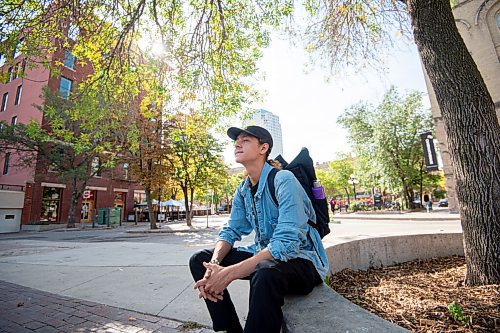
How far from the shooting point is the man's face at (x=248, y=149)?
221 cm

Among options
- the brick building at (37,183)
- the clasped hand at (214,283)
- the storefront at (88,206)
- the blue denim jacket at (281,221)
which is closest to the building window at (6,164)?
the brick building at (37,183)

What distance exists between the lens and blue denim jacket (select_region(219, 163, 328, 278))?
1644 mm

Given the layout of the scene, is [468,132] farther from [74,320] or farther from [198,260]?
[74,320]

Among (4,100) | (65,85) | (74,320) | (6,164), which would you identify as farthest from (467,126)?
(4,100)

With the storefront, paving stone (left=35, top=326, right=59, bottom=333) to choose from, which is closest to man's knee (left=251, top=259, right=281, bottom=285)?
paving stone (left=35, top=326, right=59, bottom=333)

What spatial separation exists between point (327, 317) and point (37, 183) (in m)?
26.3

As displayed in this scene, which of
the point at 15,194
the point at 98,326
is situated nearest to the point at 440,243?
the point at 98,326

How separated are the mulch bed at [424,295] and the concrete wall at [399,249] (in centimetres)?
23

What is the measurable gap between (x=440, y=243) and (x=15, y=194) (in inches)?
1033

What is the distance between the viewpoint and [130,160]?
15734mm

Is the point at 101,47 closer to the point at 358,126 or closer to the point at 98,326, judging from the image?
the point at 98,326

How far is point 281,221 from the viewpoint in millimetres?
1732

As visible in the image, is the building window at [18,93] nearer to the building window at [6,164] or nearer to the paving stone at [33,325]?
the building window at [6,164]

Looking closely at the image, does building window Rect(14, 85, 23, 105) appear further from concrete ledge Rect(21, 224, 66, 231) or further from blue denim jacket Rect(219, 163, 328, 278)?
blue denim jacket Rect(219, 163, 328, 278)
